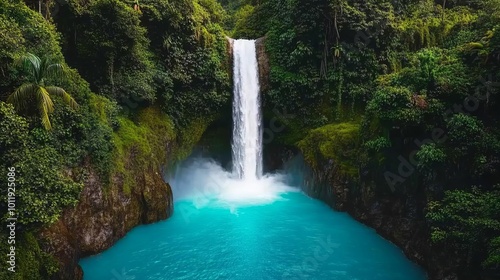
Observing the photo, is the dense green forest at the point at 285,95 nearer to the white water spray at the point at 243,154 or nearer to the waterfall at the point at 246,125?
the waterfall at the point at 246,125

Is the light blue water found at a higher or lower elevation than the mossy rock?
lower

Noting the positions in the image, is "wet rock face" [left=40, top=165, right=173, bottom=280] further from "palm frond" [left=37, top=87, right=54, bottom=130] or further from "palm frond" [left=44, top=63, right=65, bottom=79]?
"palm frond" [left=44, top=63, right=65, bottom=79]

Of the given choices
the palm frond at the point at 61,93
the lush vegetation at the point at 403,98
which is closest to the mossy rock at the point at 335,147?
the lush vegetation at the point at 403,98

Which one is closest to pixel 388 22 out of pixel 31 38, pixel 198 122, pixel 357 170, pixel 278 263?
pixel 357 170

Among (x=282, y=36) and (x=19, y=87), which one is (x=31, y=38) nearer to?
(x=19, y=87)

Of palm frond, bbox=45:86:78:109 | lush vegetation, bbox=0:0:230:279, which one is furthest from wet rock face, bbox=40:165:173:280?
palm frond, bbox=45:86:78:109

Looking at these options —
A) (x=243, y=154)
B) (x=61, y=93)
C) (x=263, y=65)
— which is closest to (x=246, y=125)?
(x=243, y=154)

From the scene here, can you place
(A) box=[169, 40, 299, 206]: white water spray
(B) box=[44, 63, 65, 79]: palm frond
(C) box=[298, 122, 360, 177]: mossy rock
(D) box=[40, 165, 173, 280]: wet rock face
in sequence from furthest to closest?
1. (A) box=[169, 40, 299, 206]: white water spray
2. (C) box=[298, 122, 360, 177]: mossy rock
3. (D) box=[40, 165, 173, 280]: wet rock face
4. (B) box=[44, 63, 65, 79]: palm frond
